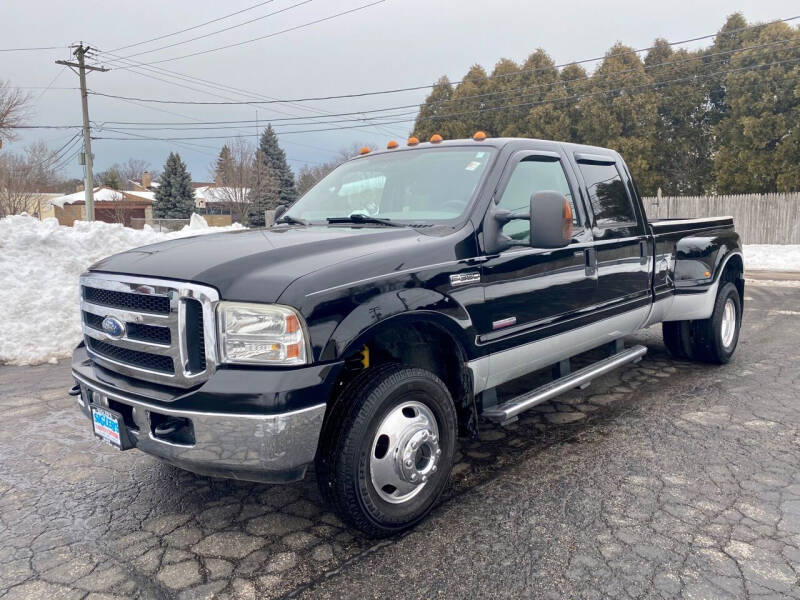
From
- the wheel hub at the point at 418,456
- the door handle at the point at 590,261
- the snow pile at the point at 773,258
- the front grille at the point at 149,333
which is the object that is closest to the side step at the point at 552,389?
the wheel hub at the point at 418,456

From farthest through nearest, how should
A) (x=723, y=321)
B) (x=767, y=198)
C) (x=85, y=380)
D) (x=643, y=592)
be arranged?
(x=767, y=198)
(x=723, y=321)
(x=85, y=380)
(x=643, y=592)

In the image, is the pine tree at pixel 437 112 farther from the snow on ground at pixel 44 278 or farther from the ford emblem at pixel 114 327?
the ford emblem at pixel 114 327

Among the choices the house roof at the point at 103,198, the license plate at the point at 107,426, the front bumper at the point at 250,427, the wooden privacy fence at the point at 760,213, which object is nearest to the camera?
the front bumper at the point at 250,427

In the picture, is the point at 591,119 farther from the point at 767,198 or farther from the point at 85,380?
the point at 85,380

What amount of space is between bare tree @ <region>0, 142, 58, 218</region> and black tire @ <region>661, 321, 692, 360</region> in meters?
38.9

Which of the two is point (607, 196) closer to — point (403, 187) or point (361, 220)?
point (403, 187)

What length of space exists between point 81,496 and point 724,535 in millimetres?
3420

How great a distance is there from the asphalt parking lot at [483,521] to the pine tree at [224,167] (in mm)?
42950

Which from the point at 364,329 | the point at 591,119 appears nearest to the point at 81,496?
the point at 364,329

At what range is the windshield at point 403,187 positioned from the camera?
372 centimetres

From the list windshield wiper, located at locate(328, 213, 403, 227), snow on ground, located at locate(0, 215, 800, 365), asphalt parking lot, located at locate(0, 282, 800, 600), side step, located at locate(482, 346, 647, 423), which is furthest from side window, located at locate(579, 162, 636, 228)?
snow on ground, located at locate(0, 215, 800, 365)

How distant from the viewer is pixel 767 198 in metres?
20.6

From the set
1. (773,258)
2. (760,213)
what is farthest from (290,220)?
(760,213)

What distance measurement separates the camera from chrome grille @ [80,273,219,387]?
2641 millimetres
